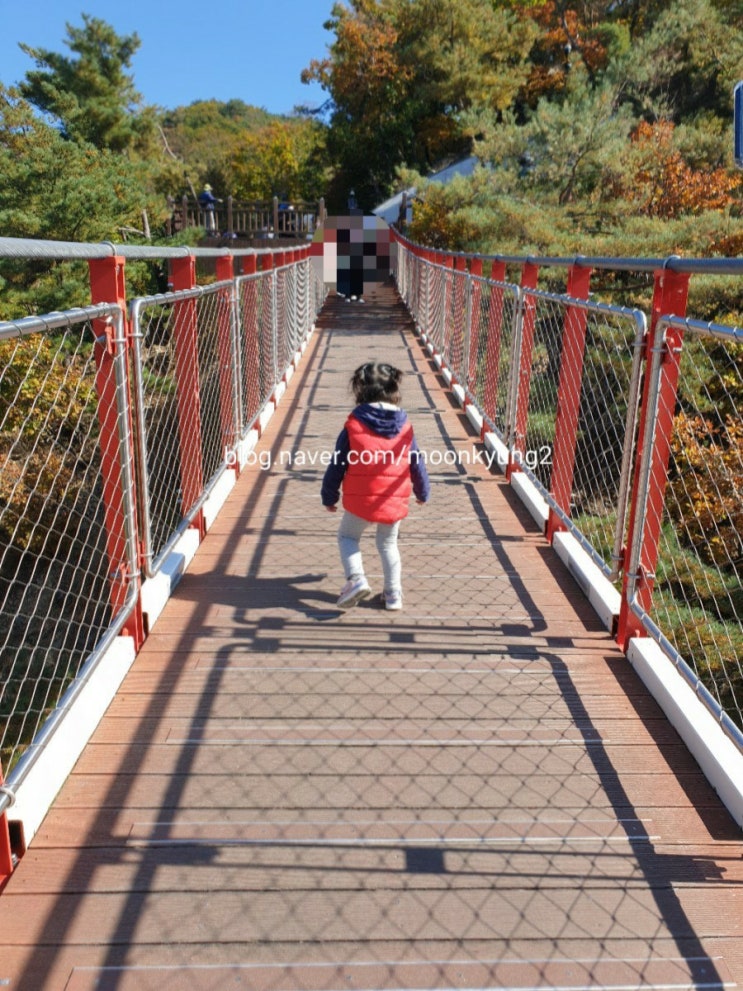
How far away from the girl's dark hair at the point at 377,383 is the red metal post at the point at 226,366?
193 centimetres

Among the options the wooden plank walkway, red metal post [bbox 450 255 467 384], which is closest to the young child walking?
the wooden plank walkway

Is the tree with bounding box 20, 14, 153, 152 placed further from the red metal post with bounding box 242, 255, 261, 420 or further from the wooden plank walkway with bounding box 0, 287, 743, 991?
the wooden plank walkway with bounding box 0, 287, 743, 991

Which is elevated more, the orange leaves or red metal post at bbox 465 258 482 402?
the orange leaves

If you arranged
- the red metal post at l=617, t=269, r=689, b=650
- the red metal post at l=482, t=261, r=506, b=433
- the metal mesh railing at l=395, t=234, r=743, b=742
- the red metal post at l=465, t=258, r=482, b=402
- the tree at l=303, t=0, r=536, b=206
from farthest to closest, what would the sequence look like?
the tree at l=303, t=0, r=536, b=206 < the red metal post at l=465, t=258, r=482, b=402 < the red metal post at l=482, t=261, r=506, b=433 < the metal mesh railing at l=395, t=234, r=743, b=742 < the red metal post at l=617, t=269, r=689, b=650

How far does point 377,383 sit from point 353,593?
78 centimetres

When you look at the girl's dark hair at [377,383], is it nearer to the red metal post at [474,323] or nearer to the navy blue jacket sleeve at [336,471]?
the navy blue jacket sleeve at [336,471]

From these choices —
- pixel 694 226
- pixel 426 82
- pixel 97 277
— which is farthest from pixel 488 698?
pixel 426 82

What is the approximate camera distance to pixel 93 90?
33094 millimetres

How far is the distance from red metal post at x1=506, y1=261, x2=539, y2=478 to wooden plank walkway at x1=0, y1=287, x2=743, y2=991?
1766mm

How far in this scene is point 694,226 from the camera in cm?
1445

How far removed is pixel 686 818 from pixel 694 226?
1406 centimetres

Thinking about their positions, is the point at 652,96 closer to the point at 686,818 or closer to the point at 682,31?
the point at 682,31

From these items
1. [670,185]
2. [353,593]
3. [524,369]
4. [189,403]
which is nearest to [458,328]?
[524,369]

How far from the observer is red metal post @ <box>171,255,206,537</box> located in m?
3.97
